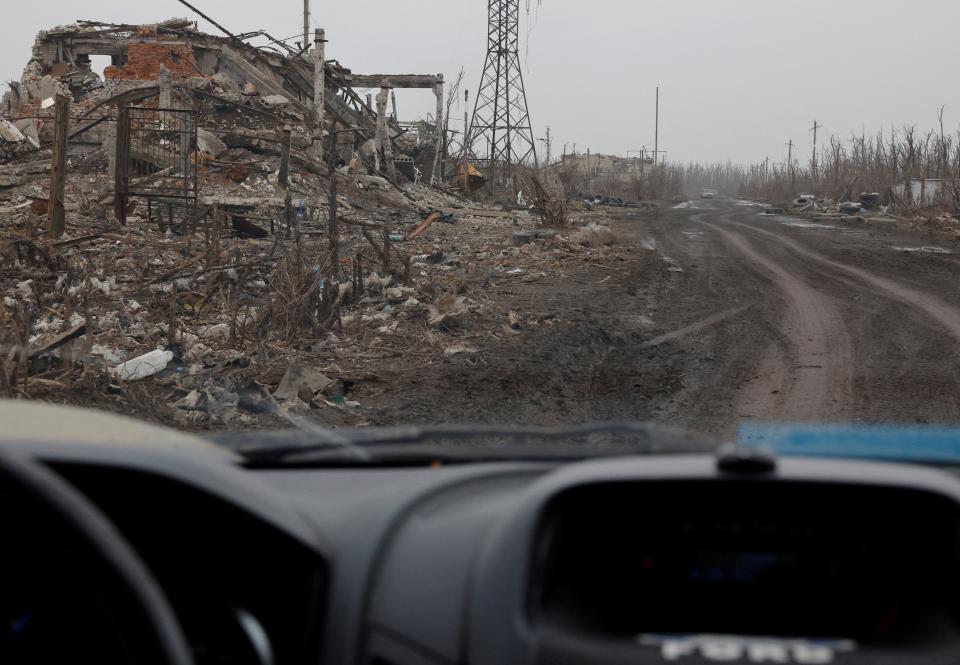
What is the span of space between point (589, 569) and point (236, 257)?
1106cm

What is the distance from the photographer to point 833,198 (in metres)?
49.3

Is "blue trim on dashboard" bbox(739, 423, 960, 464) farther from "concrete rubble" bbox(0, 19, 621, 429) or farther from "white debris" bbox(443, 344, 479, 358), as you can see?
"white debris" bbox(443, 344, 479, 358)

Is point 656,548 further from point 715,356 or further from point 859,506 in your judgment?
point 715,356

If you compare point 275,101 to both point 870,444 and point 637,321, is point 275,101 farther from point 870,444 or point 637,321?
point 870,444

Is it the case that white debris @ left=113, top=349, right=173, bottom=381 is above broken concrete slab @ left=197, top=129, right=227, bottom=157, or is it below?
below

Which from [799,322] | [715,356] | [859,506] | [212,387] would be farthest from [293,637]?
[799,322]

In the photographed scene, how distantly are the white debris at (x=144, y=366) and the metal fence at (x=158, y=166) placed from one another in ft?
22.6

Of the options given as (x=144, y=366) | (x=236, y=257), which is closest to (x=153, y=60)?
(x=236, y=257)

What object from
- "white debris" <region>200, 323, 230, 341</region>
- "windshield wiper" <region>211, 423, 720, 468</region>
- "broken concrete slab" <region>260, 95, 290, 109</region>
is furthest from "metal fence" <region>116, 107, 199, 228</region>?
"windshield wiper" <region>211, 423, 720, 468</region>

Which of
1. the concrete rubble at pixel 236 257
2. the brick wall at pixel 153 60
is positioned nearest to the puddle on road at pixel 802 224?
the concrete rubble at pixel 236 257

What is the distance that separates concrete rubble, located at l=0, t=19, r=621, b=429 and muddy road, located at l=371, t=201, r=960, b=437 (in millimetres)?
592

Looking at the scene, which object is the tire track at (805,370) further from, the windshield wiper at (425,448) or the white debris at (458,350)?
the windshield wiper at (425,448)

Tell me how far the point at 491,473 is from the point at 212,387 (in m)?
5.59

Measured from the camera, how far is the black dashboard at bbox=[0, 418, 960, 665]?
1623 mm
